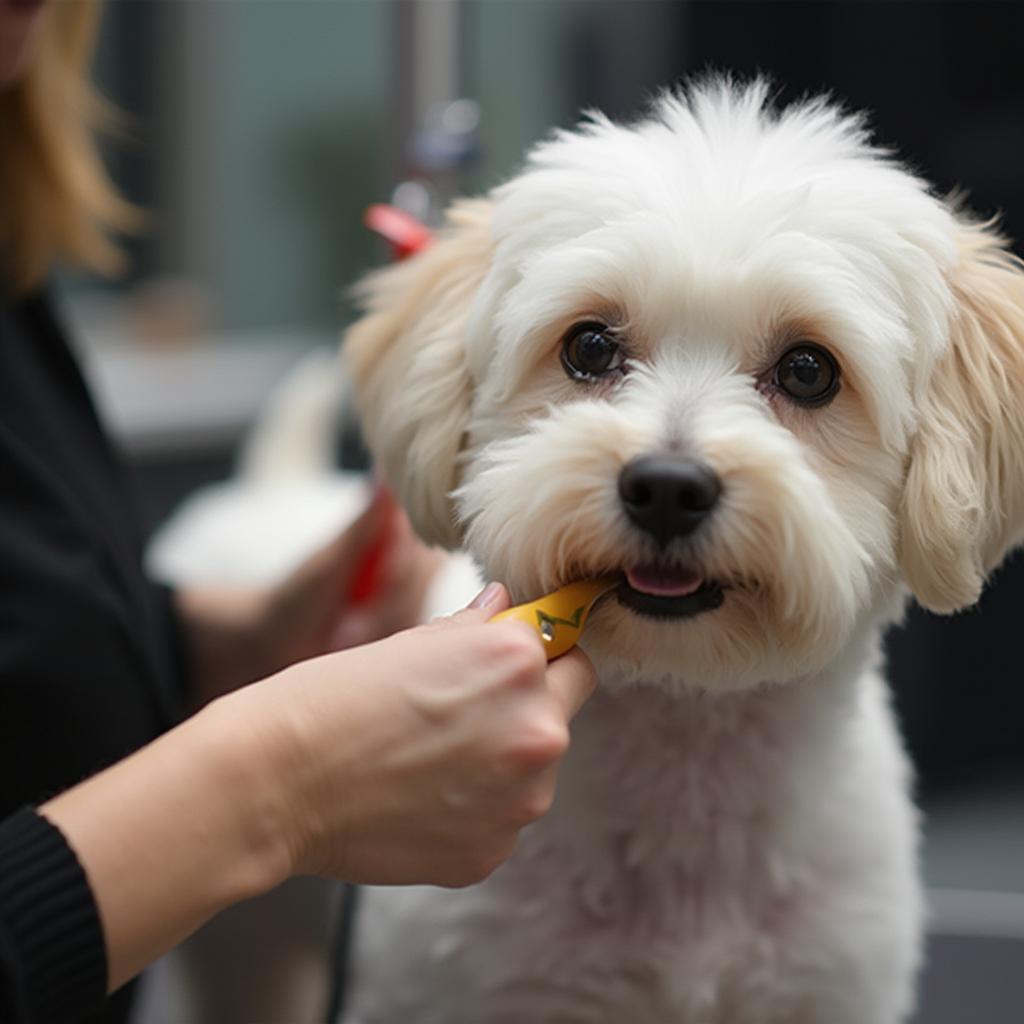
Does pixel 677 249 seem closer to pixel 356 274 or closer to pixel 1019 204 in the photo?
pixel 1019 204

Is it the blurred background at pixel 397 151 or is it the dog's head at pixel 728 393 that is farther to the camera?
the blurred background at pixel 397 151

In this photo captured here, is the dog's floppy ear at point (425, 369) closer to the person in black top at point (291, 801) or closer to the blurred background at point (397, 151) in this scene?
the person in black top at point (291, 801)

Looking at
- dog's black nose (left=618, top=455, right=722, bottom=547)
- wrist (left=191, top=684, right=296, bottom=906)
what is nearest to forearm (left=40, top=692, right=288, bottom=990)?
wrist (left=191, top=684, right=296, bottom=906)

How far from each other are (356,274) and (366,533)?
7.88ft

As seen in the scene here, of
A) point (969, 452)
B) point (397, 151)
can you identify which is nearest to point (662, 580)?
point (969, 452)

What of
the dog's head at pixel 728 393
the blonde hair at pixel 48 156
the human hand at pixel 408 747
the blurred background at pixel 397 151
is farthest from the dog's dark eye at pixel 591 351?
the blonde hair at pixel 48 156

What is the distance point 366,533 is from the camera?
1242mm

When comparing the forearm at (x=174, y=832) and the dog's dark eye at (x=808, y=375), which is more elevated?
the dog's dark eye at (x=808, y=375)

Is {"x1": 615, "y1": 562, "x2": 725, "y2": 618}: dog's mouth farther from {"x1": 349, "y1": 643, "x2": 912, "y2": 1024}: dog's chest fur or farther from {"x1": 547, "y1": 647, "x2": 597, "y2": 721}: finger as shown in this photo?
{"x1": 349, "y1": 643, "x2": 912, "y2": 1024}: dog's chest fur

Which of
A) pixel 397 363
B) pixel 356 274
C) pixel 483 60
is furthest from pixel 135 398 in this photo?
pixel 397 363

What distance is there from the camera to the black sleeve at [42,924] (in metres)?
0.59

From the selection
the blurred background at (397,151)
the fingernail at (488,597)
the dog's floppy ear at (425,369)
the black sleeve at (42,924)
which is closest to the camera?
the black sleeve at (42,924)

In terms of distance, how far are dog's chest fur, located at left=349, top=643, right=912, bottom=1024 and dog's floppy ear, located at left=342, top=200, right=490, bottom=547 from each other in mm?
187

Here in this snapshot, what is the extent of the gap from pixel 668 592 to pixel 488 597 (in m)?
0.11
